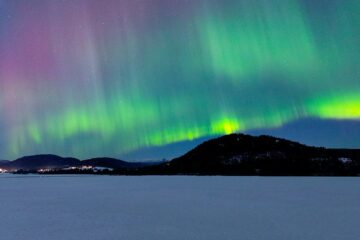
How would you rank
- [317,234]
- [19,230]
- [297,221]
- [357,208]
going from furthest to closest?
1. [357,208]
2. [297,221]
3. [19,230]
4. [317,234]

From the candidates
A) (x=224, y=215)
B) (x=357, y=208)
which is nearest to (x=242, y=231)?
(x=224, y=215)

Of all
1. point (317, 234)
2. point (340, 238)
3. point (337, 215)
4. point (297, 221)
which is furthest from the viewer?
point (337, 215)

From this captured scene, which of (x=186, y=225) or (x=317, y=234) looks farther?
(x=186, y=225)

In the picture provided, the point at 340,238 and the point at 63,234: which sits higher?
the point at 63,234

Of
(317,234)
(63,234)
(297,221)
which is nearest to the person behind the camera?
(317,234)

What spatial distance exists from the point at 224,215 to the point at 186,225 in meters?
7.10

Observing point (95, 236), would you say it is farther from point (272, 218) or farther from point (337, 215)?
point (337, 215)

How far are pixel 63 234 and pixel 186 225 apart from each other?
9141 mm

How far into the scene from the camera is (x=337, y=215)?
3609 cm

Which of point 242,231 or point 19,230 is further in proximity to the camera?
point 19,230

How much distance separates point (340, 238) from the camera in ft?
79.3

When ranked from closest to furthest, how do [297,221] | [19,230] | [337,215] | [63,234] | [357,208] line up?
[63,234]
[19,230]
[297,221]
[337,215]
[357,208]

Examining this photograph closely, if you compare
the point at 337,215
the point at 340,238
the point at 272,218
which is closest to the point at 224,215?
the point at 272,218

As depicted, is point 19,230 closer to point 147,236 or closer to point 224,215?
point 147,236
